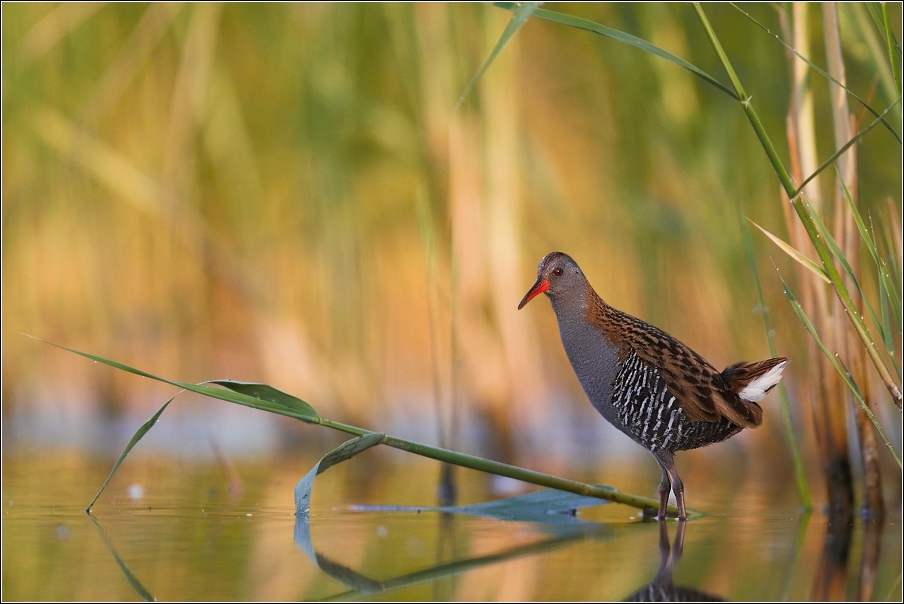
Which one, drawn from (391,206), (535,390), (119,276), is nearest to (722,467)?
(535,390)

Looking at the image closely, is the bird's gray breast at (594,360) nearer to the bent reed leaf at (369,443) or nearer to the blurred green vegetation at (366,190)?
the bent reed leaf at (369,443)

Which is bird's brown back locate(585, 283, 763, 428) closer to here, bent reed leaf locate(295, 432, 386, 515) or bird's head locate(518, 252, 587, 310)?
bird's head locate(518, 252, 587, 310)

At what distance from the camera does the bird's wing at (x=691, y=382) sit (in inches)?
104

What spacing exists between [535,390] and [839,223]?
200 centimetres

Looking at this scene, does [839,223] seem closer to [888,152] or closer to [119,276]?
[888,152]

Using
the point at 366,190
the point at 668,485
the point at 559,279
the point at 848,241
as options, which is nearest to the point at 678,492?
the point at 668,485

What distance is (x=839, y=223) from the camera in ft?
9.52

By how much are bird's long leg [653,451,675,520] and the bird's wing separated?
0.18 m

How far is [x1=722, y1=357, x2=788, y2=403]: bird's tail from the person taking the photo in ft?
8.64

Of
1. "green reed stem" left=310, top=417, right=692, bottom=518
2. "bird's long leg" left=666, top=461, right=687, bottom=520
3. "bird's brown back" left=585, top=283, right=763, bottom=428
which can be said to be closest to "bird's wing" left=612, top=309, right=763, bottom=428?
"bird's brown back" left=585, top=283, right=763, bottom=428

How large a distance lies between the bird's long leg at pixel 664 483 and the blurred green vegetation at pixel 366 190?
29.5 inches

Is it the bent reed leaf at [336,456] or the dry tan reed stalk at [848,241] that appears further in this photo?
the dry tan reed stalk at [848,241]

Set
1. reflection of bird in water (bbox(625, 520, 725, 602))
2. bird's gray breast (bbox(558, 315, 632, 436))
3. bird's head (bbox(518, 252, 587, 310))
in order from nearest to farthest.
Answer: reflection of bird in water (bbox(625, 520, 725, 602)) < bird's gray breast (bbox(558, 315, 632, 436)) < bird's head (bbox(518, 252, 587, 310))

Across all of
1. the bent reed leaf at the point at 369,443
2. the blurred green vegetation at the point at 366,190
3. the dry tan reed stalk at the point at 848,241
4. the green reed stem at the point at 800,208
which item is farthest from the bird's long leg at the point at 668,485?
the blurred green vegetation at the point at 366,190
